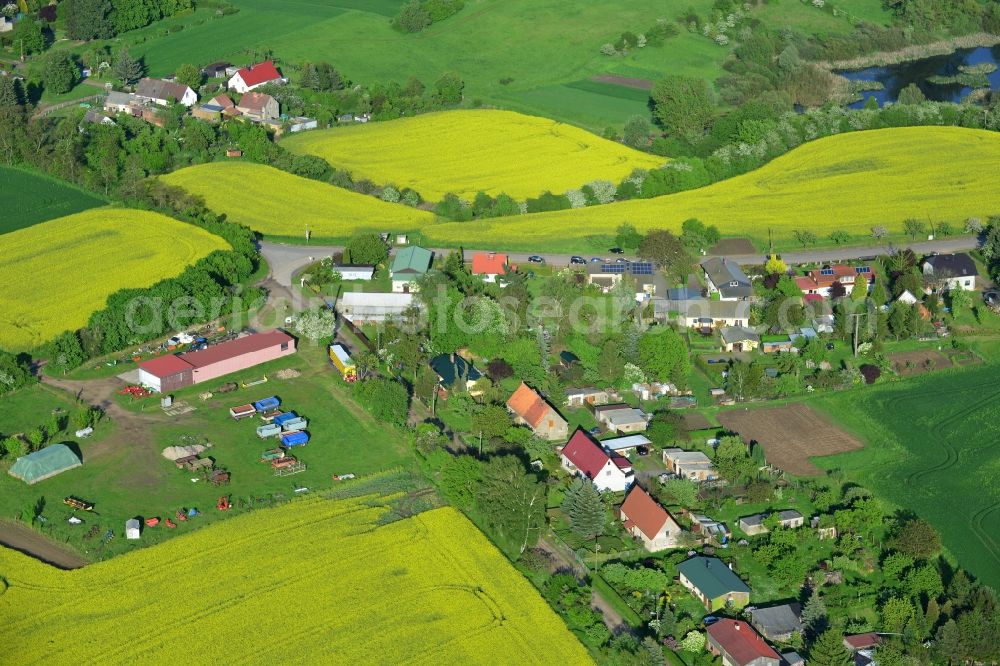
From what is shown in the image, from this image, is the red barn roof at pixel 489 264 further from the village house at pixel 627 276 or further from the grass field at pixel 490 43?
the grass field at pixel 490 43

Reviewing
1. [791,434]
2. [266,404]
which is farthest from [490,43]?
[791,434]

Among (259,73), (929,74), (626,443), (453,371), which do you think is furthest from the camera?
(929,74)

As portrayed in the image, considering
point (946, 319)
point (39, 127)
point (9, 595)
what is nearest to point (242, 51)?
point (39, 127)

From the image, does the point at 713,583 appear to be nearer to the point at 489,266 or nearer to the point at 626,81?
the point at 489,266

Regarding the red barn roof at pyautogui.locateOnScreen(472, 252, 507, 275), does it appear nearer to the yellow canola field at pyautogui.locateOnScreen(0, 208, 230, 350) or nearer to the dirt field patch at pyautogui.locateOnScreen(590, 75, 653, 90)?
the yellow canola field at pyautogui.locateOnScreen(0, 208, 230, 350)

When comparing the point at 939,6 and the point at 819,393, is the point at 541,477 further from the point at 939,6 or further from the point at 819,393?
the point at 939,6

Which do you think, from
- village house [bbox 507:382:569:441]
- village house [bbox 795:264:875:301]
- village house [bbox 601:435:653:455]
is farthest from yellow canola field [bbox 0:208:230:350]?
village house [bbox 795:264:875:301]

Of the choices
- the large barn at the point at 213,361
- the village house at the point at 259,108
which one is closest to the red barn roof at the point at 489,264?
the large barn at the point at 213,361
